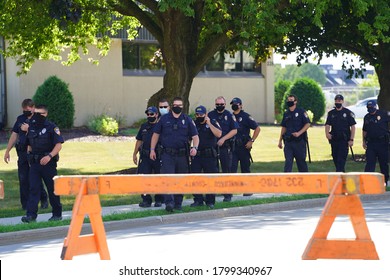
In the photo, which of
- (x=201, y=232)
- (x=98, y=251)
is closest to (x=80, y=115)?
(x=201, y=232)

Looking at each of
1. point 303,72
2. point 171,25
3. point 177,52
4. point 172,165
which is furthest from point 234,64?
point 303,72

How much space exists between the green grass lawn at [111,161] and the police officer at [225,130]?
84.4 inches

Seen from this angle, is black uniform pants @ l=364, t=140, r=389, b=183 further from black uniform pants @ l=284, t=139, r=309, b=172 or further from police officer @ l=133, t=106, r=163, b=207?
police officer @ l=133, t=106, r=163, b=207

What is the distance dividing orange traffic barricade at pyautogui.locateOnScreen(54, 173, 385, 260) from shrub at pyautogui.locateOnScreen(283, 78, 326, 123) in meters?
37.1

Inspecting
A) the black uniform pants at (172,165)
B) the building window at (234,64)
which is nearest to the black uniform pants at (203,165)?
the black uniform pants at (172,165)

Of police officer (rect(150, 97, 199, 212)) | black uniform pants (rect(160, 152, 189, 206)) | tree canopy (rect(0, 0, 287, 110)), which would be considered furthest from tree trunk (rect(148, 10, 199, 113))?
black uniform pants (rect(160, 152, 189, 206))

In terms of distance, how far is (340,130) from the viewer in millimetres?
20797

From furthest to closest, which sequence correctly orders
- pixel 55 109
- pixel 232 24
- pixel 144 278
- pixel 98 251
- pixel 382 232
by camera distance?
pixel 55 109 → pixel 232 24 → pixel 382 232 → pixel 98 251 → pixel 144 278

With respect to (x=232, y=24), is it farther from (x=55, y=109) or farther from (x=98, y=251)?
(x=55, y=109)

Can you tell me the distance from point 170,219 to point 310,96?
105 feet

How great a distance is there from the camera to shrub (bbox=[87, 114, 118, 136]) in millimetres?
36219

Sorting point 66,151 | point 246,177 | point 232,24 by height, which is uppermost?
point 232,24

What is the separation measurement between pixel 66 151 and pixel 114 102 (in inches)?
390

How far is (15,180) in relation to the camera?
23.6 metres
